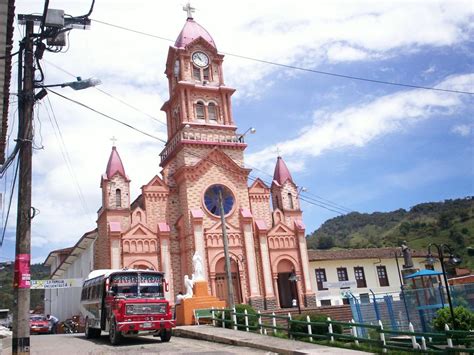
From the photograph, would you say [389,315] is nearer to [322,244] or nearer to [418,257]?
[418,257]

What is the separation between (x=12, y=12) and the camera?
29.7 ft

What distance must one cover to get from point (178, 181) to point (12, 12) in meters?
25.5

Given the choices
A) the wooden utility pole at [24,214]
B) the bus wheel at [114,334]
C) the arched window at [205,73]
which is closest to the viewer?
the wooden utility pole at [24,214]

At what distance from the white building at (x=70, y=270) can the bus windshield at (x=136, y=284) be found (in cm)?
1851

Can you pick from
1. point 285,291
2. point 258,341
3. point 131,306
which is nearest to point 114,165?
point 285,291

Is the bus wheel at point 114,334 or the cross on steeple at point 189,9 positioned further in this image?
the cross on steeple at point 189,9

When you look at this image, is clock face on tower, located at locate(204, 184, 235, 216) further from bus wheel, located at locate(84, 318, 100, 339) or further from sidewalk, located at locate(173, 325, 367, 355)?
sidewalk, located at locate(173, 325, 367, 355)

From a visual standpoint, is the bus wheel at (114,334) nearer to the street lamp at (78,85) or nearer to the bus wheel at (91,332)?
the bus wheel at (91,332)

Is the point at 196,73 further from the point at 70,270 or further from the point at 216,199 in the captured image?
the point at 70,270

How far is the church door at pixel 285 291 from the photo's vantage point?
115 feet

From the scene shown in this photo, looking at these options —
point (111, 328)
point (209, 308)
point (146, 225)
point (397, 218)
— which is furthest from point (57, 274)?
point (397, 218)

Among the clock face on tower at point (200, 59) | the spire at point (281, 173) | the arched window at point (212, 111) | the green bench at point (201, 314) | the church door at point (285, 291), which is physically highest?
the clock face on tower at point (200, 59)

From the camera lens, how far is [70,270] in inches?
1889

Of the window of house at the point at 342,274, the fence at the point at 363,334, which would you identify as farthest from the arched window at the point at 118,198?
the window of house at the point at 342,274
